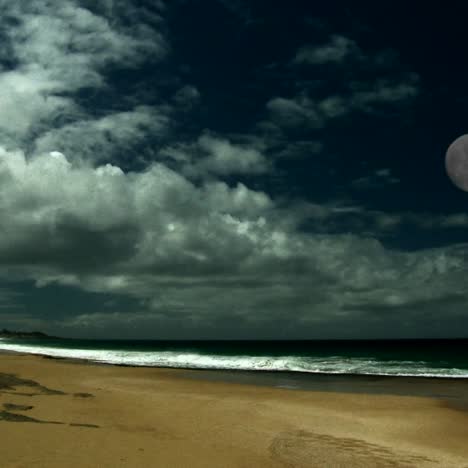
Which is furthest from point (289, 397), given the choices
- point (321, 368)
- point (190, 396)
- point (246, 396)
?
point (321, 368)

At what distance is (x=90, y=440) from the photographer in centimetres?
872

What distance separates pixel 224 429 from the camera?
10.7 metres

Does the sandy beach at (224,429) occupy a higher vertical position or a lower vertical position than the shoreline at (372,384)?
higher

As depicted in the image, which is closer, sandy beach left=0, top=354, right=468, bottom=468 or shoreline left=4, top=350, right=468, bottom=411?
sandy beach left=0, top=354, right=468, bottom=468

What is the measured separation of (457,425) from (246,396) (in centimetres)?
726

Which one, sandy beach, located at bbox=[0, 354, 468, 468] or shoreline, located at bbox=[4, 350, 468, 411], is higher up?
sandy beach, located at bbox=[0, 354, 468, 468]

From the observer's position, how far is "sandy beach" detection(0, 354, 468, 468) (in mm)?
8047

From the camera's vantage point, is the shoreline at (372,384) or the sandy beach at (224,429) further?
the shoreline at (372,384)

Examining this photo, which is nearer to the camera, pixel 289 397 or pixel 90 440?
pixel 90 440

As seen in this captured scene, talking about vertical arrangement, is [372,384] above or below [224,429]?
below

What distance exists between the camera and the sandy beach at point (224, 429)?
8.05 meters

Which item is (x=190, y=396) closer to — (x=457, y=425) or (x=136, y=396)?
(x=136, y=396)

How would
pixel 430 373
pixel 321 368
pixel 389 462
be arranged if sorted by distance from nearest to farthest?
pixel 389 462 < pixel 430 373 < pixel 321 368

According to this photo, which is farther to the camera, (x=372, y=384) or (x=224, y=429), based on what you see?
(x=372, y=384)
